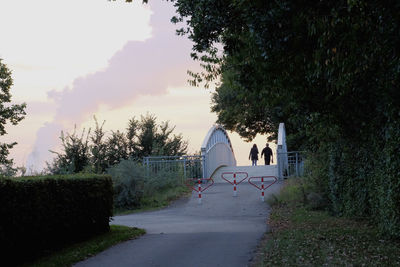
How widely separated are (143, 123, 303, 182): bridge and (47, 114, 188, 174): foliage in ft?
9.26

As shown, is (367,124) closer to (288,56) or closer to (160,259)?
(288,56)

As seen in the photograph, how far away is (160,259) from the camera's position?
29.8ft

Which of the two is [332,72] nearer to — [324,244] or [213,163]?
[324,244]

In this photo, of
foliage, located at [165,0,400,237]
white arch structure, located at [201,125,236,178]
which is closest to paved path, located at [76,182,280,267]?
foliage, located at [165,0,400,237]

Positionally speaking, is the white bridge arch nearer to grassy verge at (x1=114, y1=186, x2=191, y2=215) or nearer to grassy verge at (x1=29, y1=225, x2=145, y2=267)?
grassy verge at (x1=114, y1=186, x2=191, y2=215)

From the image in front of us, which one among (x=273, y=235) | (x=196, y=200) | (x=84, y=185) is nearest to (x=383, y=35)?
(x=273, y=235)

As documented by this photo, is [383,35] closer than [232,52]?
Yes

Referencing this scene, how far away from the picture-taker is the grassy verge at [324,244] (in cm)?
839

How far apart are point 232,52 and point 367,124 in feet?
12.5

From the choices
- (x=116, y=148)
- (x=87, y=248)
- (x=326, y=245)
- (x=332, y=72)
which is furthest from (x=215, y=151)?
(x=332, y=72)

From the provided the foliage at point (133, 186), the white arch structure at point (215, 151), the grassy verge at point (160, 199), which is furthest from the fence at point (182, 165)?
the foliage at point (133, 186)

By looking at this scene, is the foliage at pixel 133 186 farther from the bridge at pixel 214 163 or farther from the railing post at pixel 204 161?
the railing post at pixel 204 161

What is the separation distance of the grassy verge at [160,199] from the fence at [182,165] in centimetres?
271

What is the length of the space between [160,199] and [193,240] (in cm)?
1075
